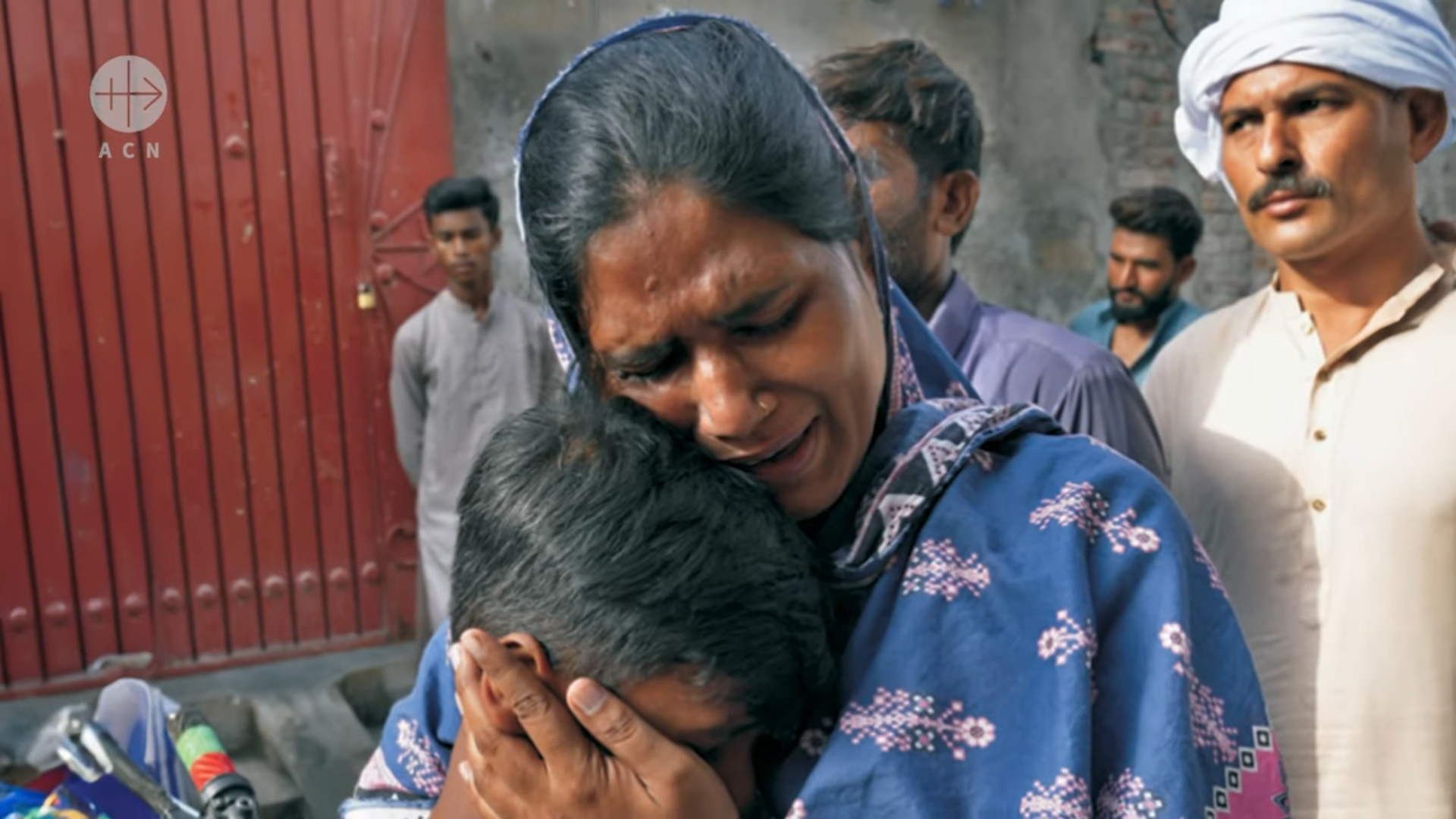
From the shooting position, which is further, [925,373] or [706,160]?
[925,373]

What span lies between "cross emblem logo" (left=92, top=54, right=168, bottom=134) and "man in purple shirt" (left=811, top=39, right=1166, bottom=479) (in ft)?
9.90

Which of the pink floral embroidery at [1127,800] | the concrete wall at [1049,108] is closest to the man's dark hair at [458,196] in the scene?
the concrete wall at [1049,108]

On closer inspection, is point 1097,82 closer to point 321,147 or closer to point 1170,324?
point 1170,324

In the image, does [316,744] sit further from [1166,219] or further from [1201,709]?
[1201,709]

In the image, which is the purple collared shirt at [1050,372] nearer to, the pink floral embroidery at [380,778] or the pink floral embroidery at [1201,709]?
the pink floral embroidery at [1201,709]

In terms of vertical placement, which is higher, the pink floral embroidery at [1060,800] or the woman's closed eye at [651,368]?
the woman's closed eye at [651,368]

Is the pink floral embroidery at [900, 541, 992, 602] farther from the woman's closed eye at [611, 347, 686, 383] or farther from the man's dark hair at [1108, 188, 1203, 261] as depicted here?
the man's dark hair at [1108, 188, 1203, 261]

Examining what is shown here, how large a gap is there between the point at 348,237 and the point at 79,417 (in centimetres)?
A: 123

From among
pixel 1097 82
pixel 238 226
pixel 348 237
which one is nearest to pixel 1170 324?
pixel 1097 82

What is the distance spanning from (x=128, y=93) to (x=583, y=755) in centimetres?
410

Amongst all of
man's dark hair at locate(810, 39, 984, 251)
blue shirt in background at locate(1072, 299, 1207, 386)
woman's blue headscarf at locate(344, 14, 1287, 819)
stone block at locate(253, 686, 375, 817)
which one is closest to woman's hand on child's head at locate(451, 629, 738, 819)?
woman's blue headscarf at locate(344, 14, 1287, 819)

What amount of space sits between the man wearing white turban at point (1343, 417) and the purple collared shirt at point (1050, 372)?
13 cm

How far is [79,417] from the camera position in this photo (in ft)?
14.9

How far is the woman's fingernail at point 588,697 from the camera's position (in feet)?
3.48
